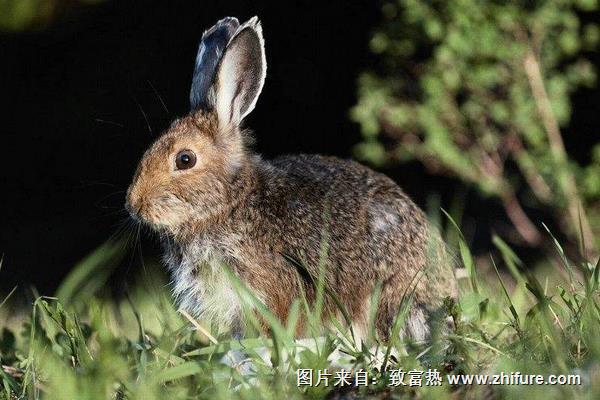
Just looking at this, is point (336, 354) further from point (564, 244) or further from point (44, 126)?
point (44, 126)

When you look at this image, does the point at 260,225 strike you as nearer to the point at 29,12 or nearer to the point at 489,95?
the point at 29,12

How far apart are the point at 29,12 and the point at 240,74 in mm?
2570

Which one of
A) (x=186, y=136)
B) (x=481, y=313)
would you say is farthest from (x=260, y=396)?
(x=186, y=136)

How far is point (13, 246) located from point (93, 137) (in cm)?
121

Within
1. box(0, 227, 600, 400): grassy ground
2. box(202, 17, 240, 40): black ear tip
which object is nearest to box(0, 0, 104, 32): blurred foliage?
box(202, 17, 240, 40): black ear tip

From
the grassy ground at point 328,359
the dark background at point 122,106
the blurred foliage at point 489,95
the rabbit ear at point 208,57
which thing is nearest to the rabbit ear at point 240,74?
the rabbit ear at point 208,57

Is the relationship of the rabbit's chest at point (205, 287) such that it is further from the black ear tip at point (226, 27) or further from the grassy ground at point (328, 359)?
the black ear tip at point (226, 27)

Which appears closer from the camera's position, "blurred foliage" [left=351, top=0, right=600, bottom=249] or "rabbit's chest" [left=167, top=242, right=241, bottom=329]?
"rabbit's chest" [left=167, top=242, right=241, bottom=329]

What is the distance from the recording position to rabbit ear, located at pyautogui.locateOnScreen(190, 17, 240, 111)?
15.3 feet

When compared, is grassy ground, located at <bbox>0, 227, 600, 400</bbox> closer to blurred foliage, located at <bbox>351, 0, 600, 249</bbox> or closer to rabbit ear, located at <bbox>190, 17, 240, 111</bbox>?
rabbit ear, located at <bbox>190, 17, 240, 111</bbox>

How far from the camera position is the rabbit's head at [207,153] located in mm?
4258

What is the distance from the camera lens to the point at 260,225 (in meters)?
4.30

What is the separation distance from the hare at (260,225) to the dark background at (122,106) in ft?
10.1

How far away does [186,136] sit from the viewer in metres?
4.44
